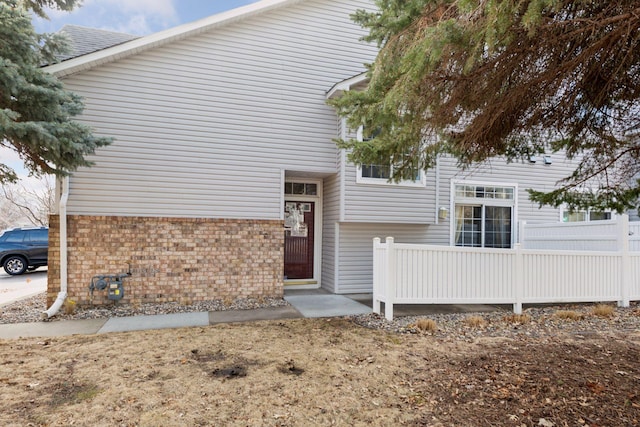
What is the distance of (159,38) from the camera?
7.12 meters

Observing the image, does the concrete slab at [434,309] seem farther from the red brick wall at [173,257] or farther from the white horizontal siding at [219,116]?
the white horizontal siding at [219,116]

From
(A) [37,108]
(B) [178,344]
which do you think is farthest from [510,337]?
(A) [37,108]

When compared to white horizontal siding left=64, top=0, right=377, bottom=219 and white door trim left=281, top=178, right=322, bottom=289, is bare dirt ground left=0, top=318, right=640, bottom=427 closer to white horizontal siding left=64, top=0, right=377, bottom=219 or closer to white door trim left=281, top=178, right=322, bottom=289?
white horizontal siding left=64, top=0, right=377, bottom=219

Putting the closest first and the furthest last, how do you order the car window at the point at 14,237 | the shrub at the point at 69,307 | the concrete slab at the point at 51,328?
the concrete slab at the point at 51,328 → the shrub at the point at 69,307 → the car window at the point at 14,237

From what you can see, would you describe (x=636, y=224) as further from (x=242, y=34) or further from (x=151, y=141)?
(x=151, y=141)

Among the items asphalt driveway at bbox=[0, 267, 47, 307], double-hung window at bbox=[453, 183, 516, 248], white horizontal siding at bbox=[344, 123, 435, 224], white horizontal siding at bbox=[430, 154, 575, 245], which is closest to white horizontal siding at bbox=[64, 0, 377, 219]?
white horizontal siding at bbox=[344, 123, 435, 224]

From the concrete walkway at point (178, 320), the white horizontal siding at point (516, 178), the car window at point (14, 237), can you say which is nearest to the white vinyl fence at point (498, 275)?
the concrete walkway at point (178, 320)

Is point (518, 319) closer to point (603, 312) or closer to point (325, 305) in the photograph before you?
point (603, 312)

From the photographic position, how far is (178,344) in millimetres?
4762

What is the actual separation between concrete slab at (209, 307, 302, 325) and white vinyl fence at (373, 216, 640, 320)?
1.54 metres

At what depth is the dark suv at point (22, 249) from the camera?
12.8 meters

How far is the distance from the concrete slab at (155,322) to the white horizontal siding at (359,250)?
3.33 m

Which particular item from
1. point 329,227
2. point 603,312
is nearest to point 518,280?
point 603,312

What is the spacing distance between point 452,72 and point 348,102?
1.20 meters
